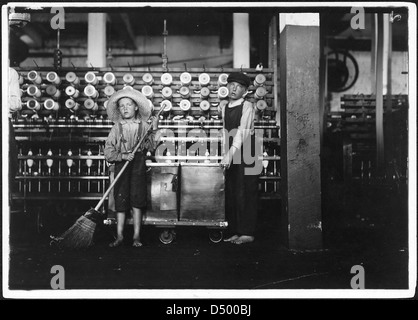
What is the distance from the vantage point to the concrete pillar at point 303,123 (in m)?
4.23

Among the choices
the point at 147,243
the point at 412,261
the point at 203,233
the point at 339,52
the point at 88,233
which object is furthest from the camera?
the point at 339,52

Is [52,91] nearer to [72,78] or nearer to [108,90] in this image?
[72,78]

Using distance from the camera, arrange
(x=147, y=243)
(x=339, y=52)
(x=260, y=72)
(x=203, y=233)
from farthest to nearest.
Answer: (x=339, y=52) → (x=260, y=72) → (x=203, y=233) → (x=147, y=243)

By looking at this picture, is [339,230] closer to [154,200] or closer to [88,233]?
[154,200]

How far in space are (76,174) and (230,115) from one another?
7.76ft

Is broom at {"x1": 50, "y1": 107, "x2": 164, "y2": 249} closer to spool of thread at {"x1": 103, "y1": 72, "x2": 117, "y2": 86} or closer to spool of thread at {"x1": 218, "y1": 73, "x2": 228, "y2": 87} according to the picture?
spool of thread at {"x1": 103, "y1": 72, "x2": 117, "y2": 86}

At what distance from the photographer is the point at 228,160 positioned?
4699 mm

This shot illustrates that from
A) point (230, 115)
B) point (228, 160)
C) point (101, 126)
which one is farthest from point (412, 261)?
point (101, 126)

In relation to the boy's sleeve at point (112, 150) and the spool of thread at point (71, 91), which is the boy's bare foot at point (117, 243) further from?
the spool of thread at point (71, 91)

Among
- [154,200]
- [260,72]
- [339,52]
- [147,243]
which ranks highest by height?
[339,52]

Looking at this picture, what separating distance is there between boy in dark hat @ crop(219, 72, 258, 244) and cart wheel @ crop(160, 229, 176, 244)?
0.59 m

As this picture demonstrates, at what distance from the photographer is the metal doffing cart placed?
186 inches

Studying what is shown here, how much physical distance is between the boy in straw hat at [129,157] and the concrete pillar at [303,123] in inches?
57.0

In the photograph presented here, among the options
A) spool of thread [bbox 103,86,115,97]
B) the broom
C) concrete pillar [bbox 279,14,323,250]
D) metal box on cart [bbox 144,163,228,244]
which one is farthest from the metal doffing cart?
spool of thread [bbox 103,86,115,97]
